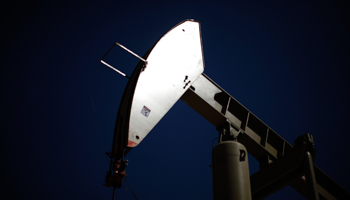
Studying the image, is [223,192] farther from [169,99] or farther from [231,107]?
[231,107]

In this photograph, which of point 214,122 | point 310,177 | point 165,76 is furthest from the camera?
point 214,122

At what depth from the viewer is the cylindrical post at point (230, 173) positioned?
4.28 m

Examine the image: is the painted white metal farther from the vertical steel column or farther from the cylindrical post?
the vertical steel column

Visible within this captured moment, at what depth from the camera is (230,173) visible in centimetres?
442

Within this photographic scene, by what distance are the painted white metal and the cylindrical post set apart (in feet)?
4.37

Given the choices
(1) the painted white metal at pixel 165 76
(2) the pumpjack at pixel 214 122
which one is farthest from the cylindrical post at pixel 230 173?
(1) the painted white metal at pixel 165 76

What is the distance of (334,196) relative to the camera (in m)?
6.58

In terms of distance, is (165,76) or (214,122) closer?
(165,76)

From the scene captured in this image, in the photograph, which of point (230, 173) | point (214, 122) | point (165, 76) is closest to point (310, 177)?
point (230, 173)

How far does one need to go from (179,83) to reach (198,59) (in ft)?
2.75

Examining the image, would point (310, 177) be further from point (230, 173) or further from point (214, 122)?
point (214, 122)

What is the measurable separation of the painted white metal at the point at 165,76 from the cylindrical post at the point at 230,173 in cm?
133

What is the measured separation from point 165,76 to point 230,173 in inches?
87.2

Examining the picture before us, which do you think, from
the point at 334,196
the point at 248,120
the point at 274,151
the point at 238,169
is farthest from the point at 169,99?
the point at 334,196
